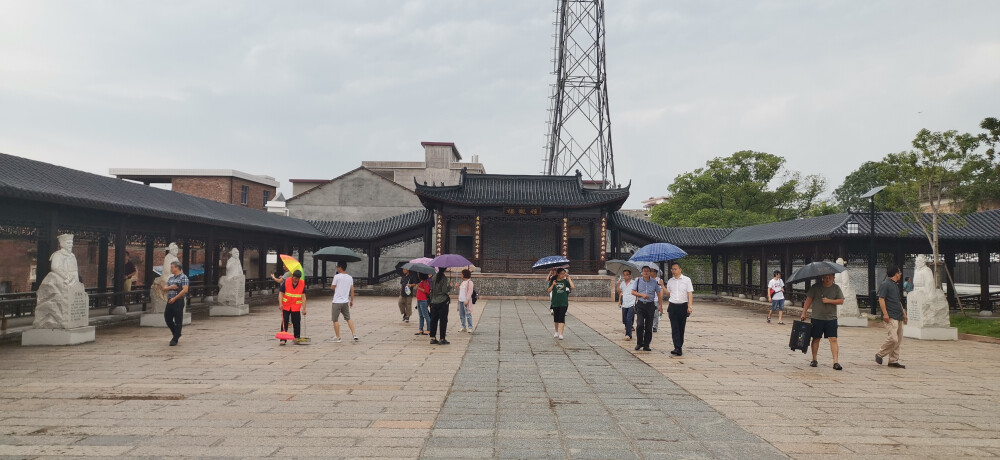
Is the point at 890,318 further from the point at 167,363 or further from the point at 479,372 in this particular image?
the point at 167,363

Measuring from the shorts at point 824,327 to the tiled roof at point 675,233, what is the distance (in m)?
21.0

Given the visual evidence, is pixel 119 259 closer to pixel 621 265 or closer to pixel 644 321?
pixel 621 265

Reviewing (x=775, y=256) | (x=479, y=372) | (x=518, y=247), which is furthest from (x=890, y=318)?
(x=518, y=247)

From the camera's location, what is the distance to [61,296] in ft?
32.1

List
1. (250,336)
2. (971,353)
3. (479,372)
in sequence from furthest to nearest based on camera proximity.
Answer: (250,336) → (971,353) → (479,372)

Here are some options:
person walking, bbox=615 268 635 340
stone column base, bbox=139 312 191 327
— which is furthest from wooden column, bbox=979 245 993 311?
stone column base, bbox=139 312 191 327

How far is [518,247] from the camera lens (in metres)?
29.8

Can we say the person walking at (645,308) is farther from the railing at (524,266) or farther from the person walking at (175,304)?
the railing at (524,266)

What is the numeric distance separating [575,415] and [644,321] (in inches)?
191

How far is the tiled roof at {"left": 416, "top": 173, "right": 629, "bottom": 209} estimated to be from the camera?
90.1ft

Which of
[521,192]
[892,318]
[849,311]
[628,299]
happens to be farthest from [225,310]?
[521,192]

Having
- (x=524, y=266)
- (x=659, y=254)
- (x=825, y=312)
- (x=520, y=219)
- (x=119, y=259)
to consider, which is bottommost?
(x=825, y=312)

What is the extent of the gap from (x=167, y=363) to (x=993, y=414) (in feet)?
30.8

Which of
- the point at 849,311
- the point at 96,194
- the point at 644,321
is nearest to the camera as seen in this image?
the point at 644,321
